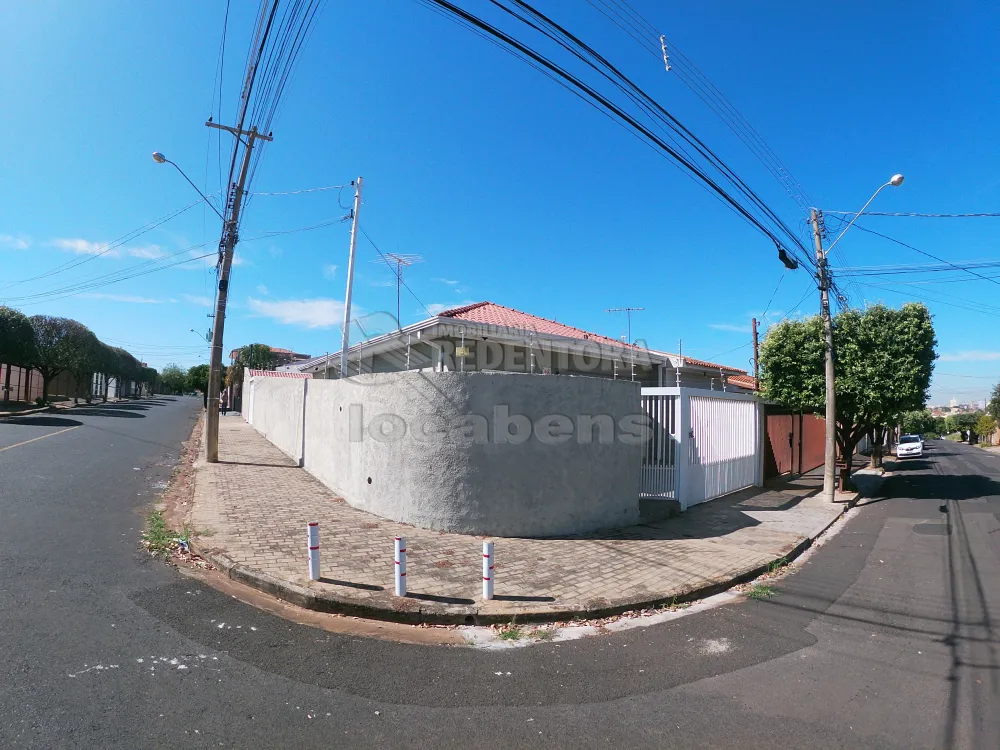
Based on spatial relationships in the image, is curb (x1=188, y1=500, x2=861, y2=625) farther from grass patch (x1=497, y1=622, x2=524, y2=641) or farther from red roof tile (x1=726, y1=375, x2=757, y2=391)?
red roof tile (x1=726, y1=375, x2=757, y2=391)

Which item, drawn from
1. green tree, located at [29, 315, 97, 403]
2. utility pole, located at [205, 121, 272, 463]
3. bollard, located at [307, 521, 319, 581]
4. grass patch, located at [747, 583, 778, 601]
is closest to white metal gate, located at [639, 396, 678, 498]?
grass patch, located at [747, 583, 778, 601]

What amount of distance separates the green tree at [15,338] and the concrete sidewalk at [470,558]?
2622 cm

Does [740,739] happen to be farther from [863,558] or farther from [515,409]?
[863,558]

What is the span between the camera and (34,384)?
43.9 metres

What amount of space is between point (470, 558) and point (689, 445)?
501cm

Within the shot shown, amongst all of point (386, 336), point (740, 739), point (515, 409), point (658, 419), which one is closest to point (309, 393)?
point (386, 336)

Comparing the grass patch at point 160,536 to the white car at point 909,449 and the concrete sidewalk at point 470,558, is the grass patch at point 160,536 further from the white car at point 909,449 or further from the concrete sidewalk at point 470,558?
the white car at point 909,449

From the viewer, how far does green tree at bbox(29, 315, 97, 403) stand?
3262 cm

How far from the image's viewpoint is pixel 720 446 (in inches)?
405

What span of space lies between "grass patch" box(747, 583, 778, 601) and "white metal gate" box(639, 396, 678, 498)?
3251 mm

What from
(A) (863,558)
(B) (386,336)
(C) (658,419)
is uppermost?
(B) (386,336)

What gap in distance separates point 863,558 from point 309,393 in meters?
10.9

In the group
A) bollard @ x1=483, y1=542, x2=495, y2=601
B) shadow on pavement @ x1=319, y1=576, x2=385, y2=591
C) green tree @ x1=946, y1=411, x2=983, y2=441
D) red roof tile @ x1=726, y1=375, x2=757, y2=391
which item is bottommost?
green tree @ x1=946, y1=411, x2=983, y2=441

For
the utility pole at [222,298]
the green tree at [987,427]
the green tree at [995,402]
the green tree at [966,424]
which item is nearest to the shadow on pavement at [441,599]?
the utility pole at [222,298]
